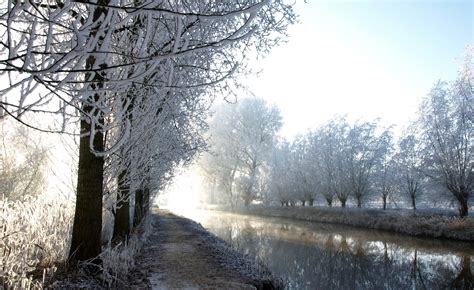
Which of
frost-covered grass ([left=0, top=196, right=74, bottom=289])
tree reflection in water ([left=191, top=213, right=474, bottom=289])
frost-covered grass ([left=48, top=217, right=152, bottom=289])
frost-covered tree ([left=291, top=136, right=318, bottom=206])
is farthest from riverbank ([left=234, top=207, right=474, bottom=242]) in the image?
frost-covered grass ([left=0, top=196, right=74, bottom=289])

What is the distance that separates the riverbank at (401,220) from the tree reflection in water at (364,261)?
3.82 ft

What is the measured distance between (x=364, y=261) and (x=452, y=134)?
13.9 meters

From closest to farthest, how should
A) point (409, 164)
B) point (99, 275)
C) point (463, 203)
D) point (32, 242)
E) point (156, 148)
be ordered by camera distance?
point (32, 242) < point (99, 275) < point (156, 148) < point (463, 203) < point (409, 164)

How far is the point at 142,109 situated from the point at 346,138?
30273mm

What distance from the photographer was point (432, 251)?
14.9m

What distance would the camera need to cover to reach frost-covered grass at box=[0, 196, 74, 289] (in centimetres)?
397

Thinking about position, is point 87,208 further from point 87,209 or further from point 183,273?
point 183,273

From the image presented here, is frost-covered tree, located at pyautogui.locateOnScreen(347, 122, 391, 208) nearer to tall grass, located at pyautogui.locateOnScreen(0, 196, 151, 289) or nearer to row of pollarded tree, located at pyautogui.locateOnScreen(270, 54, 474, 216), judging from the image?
row of pollarded tree, located at pyautogui.locateOnScreen(270, 54, 474, 216)

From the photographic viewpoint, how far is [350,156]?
32531 millimetres

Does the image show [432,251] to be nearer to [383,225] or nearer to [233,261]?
[383,225]

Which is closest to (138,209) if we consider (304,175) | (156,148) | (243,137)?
(156,148)

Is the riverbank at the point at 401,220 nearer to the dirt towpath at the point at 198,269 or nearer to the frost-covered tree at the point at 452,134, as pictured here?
the frost-covered tree at the point at 452,134

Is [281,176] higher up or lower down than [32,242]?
higher up

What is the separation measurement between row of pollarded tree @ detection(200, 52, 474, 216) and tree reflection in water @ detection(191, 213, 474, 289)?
5595mm
